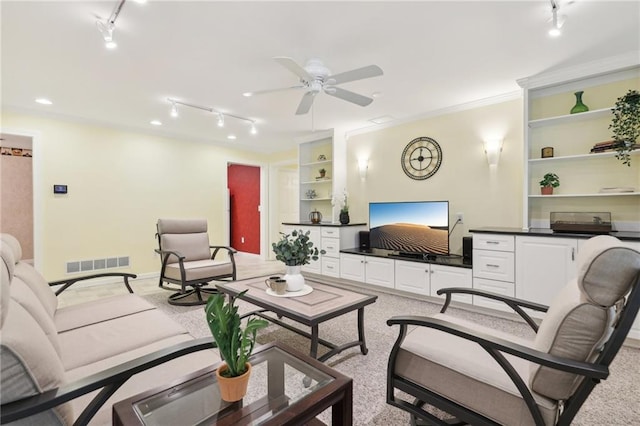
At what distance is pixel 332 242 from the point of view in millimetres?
4637

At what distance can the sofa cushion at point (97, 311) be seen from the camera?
1.84m

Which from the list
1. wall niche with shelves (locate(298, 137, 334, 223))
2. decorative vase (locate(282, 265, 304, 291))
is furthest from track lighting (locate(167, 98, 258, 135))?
decorative vase (locate(282, 265, 304, 291))

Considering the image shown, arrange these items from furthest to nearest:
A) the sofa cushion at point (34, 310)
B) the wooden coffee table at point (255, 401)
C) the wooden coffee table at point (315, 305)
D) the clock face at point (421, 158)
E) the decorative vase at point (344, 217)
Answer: the decorative vase at point (344, 217) → the clock face at point (421, 158) → the wooden coffee table at point (315, 305) → the sofa cushion at point (34, 310) → the wooden coffee table at point (255, 401)

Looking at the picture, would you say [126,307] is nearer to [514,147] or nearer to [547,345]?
[547,345]

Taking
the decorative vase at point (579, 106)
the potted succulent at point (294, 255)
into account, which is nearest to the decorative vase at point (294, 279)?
the potted succulent at point (294, 255)

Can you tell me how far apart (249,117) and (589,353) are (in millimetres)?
4359

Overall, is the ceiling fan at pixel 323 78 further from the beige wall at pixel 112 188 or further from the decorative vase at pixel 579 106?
the beige wall at pixel 112 188

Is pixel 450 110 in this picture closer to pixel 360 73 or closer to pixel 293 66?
pixel 360 73

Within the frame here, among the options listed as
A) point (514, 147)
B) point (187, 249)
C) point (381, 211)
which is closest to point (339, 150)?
point (381, 211)

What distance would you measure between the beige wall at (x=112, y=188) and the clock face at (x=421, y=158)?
3688 mm

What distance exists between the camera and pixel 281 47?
2510mm

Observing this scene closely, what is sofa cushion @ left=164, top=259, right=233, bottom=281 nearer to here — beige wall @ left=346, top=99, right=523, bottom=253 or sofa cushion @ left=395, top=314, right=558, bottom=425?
beige wall @ left=346, top=99, right=523, bottom=253

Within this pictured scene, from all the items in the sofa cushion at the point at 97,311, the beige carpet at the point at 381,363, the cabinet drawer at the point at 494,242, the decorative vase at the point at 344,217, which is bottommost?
the beige carpet at the point at 381,363

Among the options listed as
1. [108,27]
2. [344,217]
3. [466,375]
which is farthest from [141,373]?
[344,217]
